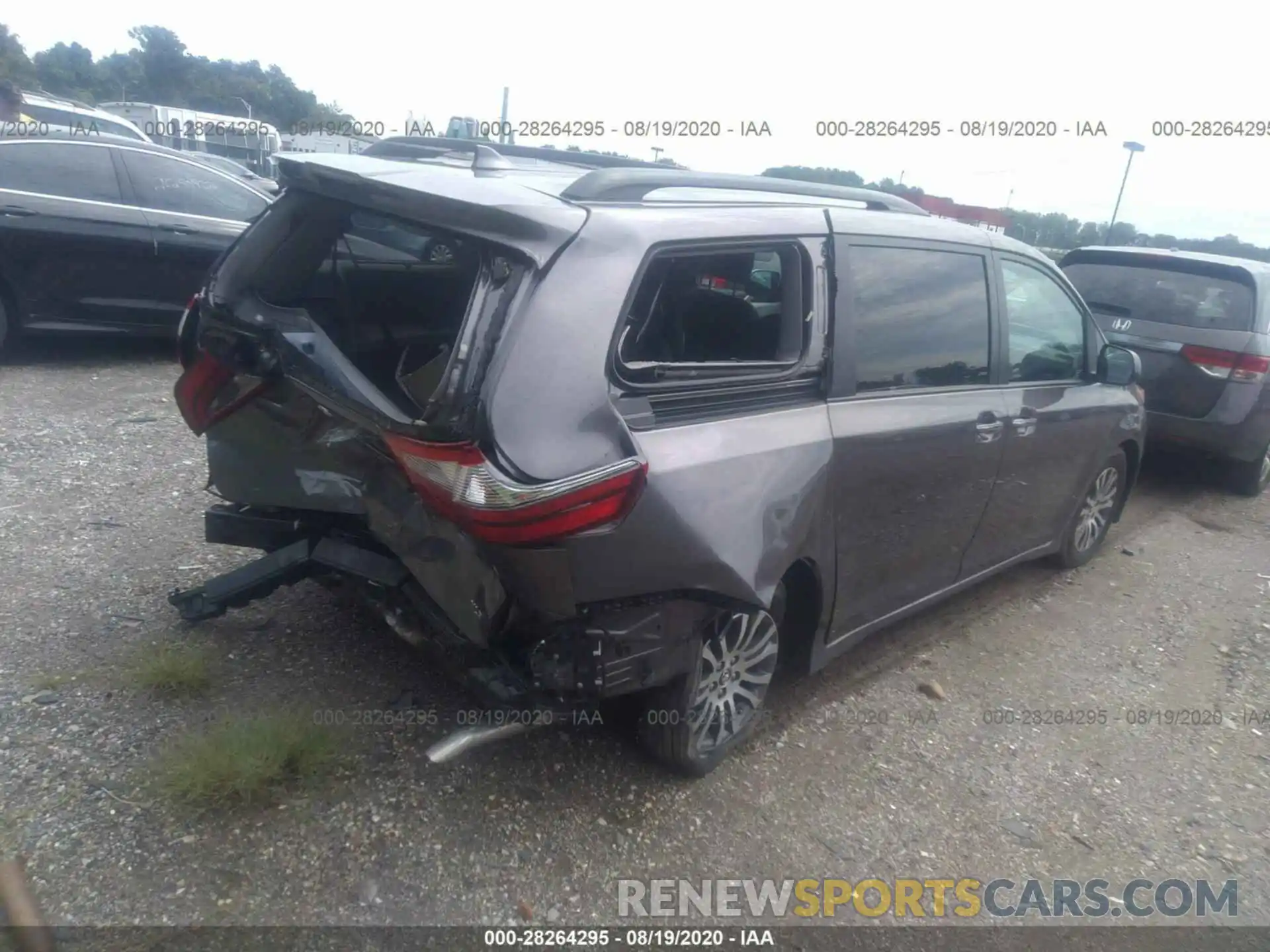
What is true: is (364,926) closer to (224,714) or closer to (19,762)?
(224,714)

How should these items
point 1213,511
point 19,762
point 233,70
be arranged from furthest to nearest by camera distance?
point 233,70, point 1213,511, point 19,762

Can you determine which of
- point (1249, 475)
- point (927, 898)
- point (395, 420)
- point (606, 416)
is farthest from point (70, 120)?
point (1249, 475)

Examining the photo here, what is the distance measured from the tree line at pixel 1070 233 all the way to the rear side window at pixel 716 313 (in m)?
4.06

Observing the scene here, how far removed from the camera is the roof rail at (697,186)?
278cm

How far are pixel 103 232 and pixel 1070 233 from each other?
28.4ft

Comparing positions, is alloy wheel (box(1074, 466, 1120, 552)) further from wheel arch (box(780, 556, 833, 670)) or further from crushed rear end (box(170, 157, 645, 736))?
crushed rear end (box(170, 157, 645, 736))

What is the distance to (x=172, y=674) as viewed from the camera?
3232mm

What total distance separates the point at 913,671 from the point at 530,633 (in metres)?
2.10

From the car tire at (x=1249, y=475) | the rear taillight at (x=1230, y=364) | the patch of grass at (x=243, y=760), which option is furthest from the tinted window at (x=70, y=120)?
the car tire at (x=1249, y=475)

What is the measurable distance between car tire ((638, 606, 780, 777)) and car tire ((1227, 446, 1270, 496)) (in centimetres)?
524

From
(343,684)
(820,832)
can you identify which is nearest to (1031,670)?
(820,832)

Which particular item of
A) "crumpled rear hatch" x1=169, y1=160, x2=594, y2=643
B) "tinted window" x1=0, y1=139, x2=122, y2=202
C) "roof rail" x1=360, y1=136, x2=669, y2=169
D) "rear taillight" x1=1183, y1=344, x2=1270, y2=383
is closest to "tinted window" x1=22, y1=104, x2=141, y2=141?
"tinted window" x1=0, y1=139, x2=122, y2=202

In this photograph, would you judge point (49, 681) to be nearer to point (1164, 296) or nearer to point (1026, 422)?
point (1026, 422)

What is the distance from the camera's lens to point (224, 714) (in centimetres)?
313
